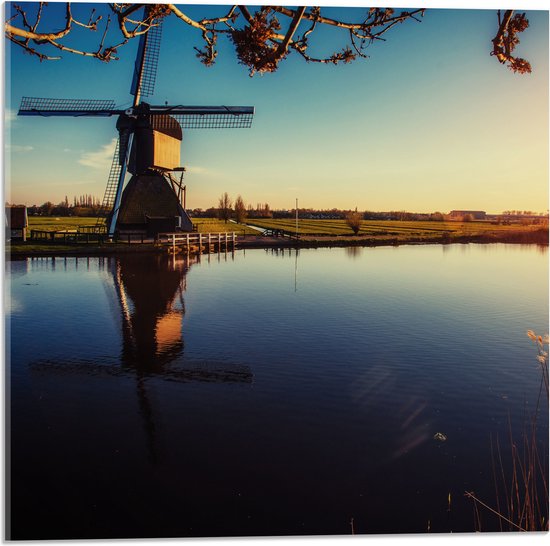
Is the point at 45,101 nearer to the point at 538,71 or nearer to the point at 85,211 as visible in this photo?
the point at 85,211

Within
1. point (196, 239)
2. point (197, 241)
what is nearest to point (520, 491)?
point (196, 239)

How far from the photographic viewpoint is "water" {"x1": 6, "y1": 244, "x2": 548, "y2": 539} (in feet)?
15.6

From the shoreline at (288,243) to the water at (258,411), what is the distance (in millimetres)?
4875

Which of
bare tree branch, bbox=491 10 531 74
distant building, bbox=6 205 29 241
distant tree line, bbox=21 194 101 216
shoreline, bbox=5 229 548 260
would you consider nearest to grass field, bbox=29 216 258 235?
distant tree line, bbox=21 194 101 216

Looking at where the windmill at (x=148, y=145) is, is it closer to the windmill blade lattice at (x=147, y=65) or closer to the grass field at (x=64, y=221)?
the windmill blade lattice at (x=147, y=65)

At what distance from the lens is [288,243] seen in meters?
35.0

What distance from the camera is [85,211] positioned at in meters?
23.3

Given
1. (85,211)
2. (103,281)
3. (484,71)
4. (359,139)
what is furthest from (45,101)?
(484,71)

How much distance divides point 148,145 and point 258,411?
19.3 m

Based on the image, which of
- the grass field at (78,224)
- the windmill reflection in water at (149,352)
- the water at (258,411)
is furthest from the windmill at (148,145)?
the water at (258,411)

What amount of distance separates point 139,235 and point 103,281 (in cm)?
915

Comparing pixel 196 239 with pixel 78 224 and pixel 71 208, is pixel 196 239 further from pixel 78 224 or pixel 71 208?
pixel 71 208

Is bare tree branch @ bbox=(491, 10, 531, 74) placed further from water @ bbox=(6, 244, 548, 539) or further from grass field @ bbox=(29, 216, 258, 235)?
grass field @ bbox=(29, 216, 258, 235)

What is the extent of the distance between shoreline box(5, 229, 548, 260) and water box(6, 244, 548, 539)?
487 cm
